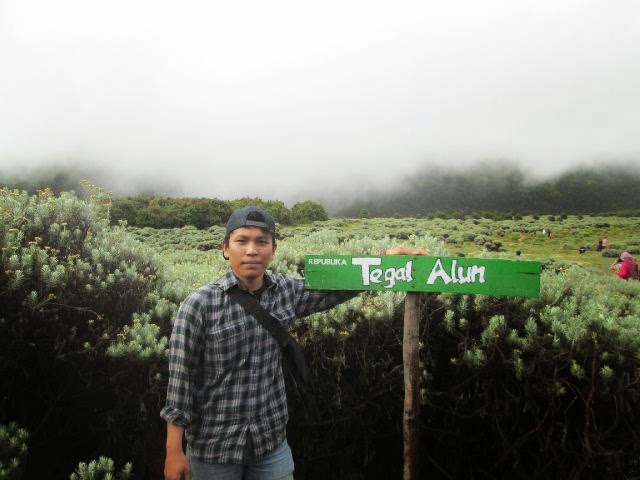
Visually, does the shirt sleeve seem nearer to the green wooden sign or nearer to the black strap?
the black strap

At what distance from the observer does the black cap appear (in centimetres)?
233

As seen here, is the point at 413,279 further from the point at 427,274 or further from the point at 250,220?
the point at 250,220

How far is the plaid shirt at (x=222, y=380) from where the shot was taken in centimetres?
207

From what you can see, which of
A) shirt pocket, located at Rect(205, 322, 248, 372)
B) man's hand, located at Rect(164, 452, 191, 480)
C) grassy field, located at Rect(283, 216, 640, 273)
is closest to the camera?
man's hand, located at Rect(164, 452, 191, 480)

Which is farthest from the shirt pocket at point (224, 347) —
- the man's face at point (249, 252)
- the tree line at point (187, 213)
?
the tree line at point (187, 213)

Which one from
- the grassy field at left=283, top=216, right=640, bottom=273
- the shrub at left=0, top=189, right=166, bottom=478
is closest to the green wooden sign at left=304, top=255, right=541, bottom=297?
the shrub at left=0, top=189, right=166, bottom=478

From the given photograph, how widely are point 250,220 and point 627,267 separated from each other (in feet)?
30.6

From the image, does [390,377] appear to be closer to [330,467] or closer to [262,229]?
[330,467]

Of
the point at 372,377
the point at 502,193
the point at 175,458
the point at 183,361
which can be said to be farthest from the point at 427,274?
the point at 502,193

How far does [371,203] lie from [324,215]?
54243mm

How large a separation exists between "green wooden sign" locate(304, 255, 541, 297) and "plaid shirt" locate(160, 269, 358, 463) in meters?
0.69

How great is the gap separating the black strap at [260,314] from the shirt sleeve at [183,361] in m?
0.23

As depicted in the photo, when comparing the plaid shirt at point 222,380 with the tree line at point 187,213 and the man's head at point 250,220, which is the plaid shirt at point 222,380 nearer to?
the man's head at point 250,220

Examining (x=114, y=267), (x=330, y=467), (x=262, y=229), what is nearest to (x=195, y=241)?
(x=114, y=267)
